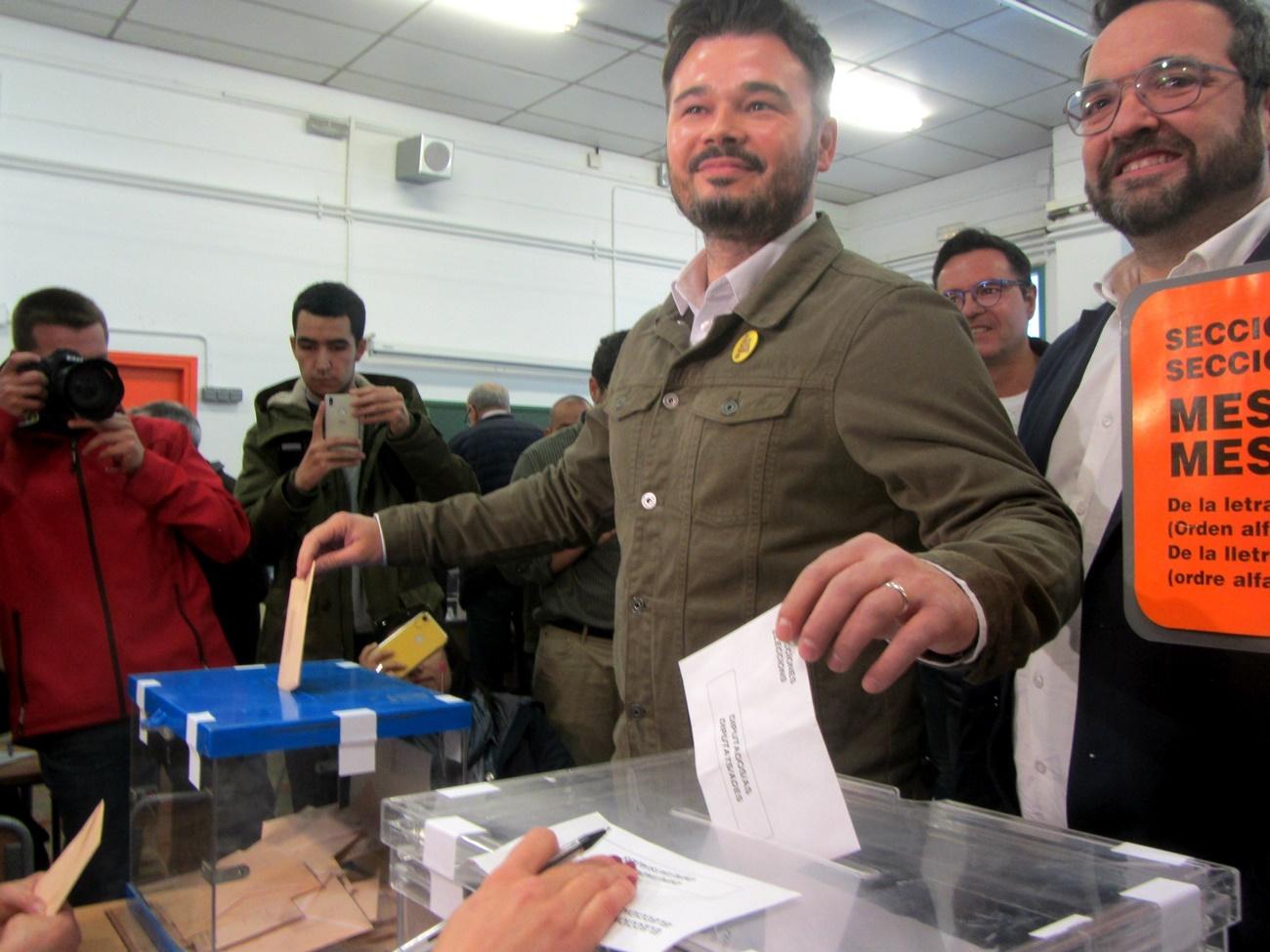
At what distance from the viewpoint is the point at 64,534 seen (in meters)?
1.98

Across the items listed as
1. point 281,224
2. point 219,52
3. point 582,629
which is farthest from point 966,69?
point 582,629

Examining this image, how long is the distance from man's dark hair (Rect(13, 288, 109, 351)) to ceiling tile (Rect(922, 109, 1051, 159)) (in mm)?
5496

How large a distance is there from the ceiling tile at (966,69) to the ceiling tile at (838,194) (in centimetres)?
181

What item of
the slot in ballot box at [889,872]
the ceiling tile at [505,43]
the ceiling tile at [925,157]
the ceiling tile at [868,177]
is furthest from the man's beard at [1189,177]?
the ceiling tile at [868,177]

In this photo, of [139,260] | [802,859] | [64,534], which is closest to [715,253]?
[802,859]

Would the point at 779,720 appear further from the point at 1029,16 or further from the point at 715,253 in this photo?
the point at 1029,16

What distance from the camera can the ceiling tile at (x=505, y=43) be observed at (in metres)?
4.91

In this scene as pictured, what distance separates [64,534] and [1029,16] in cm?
476

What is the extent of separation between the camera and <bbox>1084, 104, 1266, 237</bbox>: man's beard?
3.71 ft

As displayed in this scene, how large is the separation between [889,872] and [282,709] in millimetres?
730

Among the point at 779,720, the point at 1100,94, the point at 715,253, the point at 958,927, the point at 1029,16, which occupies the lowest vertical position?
the point at 958,927

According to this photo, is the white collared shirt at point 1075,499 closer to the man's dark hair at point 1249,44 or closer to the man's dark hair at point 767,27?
the man's dark hair at point 1249,44

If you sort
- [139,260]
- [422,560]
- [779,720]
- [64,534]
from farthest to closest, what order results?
[139,260], [64,534], [422,560], [779,720]

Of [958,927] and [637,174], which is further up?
[637,174]
